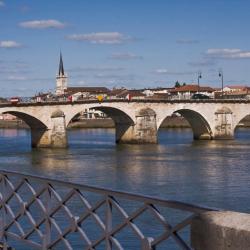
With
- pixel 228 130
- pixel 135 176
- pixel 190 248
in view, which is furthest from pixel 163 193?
pixel 228 130

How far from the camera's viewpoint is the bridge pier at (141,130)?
184 feet

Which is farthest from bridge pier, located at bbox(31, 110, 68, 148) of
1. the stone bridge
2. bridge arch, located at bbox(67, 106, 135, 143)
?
bridge arch, located at bbox(67, 106, 135, 143)

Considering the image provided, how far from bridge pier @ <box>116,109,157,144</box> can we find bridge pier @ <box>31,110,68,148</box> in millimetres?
6898

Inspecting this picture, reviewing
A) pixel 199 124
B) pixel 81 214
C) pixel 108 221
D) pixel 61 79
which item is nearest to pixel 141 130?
pixel 199 124

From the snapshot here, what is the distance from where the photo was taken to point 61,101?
54.0 metres

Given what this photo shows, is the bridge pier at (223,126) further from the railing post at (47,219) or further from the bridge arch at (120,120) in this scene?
the railing post at (47,219)

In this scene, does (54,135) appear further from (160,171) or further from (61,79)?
(61,79)

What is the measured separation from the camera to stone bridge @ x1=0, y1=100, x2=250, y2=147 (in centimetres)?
5169

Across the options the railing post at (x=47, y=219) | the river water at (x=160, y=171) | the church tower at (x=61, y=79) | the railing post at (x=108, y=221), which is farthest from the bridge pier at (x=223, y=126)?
the church tower at (x=61, y=79)

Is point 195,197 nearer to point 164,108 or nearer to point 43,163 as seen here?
point 43,163

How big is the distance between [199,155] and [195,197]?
2026 centimetres

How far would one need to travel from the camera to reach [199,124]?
63438 mm

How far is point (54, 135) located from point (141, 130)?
8747 millimetres

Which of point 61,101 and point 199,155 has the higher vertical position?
point 61,101
